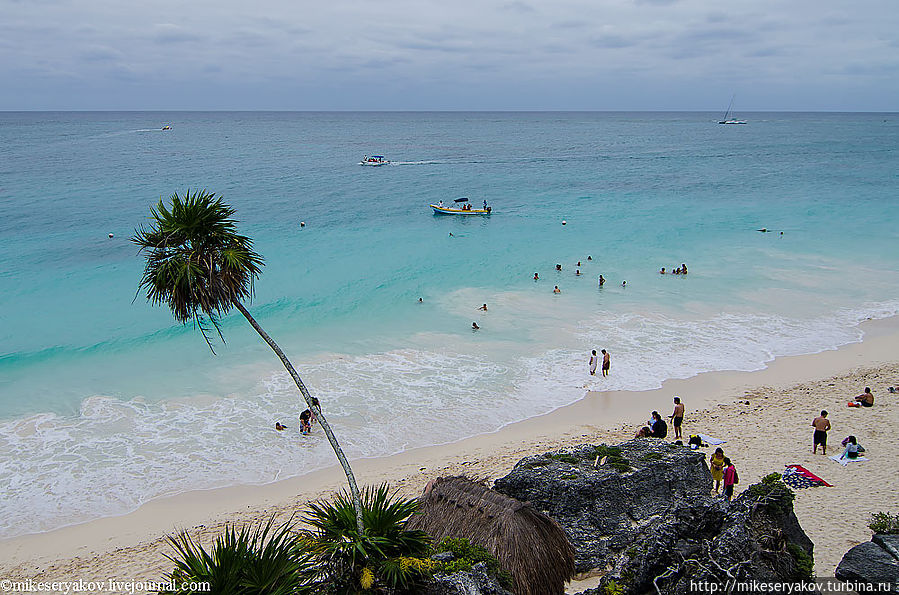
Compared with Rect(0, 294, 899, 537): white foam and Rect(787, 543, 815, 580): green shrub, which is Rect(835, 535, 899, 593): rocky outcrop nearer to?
Rect(787, 543, 815, 580): green shrub

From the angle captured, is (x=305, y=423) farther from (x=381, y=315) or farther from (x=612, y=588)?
(x=612, y=588)

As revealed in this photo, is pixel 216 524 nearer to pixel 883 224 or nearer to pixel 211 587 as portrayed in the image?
pixel 211 587

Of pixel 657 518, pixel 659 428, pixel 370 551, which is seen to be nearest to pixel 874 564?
pixel 657 518

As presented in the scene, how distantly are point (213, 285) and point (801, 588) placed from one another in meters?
8.58

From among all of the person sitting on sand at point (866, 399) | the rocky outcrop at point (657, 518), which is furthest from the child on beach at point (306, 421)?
Answer: the person sitting on sand at point (866, 399)

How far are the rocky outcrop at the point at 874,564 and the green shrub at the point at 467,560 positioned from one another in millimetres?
4340

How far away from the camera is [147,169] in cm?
8506

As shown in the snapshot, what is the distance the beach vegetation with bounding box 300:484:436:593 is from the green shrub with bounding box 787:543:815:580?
182 inches

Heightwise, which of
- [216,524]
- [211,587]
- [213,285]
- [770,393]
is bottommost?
[216,524]

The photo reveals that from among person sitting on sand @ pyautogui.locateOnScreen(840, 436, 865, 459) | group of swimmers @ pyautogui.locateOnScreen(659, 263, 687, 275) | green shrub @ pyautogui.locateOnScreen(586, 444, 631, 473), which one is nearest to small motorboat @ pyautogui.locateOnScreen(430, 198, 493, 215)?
group of swimmers @ pyautogui.locateOnScreen(659, 263, 687, 275)

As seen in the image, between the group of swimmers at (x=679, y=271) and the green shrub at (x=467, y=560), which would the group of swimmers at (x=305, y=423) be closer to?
the green shrub at (x=467, y=560)

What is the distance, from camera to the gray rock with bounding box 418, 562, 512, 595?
7.76m

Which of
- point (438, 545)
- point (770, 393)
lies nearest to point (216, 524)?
point (438, 545)

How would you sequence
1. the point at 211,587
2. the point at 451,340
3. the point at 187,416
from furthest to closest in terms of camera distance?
the point at 451,340, the point at 187,416, the point at 211,587
